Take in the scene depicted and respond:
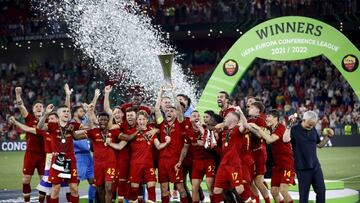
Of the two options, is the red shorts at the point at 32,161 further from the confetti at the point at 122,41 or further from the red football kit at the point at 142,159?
the confetti at the point at 122,41

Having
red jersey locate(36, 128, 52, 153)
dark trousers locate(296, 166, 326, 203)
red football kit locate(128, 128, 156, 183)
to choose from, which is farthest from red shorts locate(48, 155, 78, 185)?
dark trousers locate(296, 166, 326, 203)

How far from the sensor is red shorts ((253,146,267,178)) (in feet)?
47.6

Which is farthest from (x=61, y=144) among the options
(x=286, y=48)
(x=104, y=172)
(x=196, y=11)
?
(x=196, y=11)

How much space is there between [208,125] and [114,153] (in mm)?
1930

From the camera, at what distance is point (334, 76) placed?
3969 cm

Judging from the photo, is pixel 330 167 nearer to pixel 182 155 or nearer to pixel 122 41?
pixel 122 41

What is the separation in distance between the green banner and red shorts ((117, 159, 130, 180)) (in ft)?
20.3

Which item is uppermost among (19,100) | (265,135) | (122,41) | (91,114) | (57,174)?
(122,41)

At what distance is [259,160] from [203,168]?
98 cm

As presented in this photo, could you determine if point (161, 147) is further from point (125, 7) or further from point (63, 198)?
point (125, 7)

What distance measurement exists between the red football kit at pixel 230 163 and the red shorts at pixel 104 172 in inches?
84.7

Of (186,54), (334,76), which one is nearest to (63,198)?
(334,76)

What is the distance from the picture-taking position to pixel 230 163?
1346 cm

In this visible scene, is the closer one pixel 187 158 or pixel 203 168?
pixel 203 168
